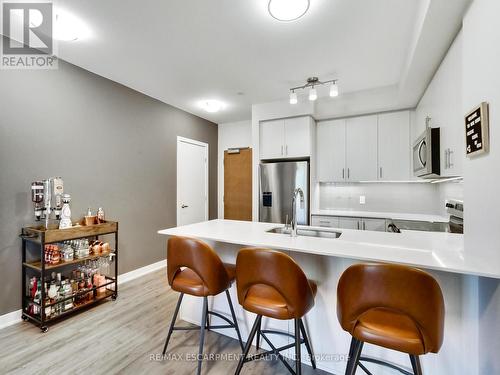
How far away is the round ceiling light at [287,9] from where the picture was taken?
66.2 inches

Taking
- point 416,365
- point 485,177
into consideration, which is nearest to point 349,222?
point 485,177

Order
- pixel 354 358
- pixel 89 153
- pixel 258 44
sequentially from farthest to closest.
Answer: pixel 89 153, pixel 258 44, pixel 354 358

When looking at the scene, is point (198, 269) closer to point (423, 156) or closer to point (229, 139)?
point (423, 156)

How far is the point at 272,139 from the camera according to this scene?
12.5ft

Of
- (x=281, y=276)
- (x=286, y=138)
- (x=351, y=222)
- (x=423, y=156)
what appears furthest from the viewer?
(x=286, y=138)

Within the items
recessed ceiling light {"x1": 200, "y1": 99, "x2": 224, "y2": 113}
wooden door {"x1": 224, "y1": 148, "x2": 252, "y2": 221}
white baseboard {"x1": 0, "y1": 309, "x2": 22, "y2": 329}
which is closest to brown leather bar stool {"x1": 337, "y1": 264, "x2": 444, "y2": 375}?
white baseboard {"x1": 0, "y1": 309, "x2": 22, "y2": 329}

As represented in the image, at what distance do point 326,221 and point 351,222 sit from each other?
0.35m

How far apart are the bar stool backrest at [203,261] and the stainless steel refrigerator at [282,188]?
6.97ft

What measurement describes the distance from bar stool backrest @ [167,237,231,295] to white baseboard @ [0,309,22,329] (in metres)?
1.90

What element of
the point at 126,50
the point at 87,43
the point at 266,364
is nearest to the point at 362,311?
the point at 266,364

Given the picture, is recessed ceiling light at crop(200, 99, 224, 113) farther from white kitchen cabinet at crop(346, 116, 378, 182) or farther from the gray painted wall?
white kitchen cabinet at crop(346, 116, 378, 182)

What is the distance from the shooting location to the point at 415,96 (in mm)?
3008

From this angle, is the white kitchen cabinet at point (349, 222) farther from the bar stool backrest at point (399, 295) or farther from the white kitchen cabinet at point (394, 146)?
the bar stool backrest at point (399, 295)

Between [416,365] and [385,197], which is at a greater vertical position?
[385,197]
